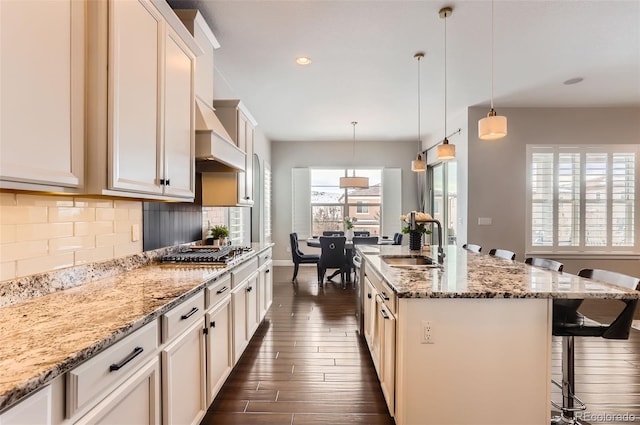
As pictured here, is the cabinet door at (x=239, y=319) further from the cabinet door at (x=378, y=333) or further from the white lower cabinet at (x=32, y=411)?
the white lower cabinet at (x=32, y=411)

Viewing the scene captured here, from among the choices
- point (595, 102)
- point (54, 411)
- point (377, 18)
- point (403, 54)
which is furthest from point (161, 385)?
point (595, 102)

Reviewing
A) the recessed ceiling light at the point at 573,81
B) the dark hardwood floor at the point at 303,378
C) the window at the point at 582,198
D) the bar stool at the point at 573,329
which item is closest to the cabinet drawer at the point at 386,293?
the dark hardwood floor at the point at 303,378

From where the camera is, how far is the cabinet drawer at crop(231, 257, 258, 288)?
246 cm

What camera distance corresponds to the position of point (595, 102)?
486 cm

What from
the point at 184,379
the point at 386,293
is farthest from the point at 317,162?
the point at 184,379

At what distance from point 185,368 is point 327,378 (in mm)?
1253

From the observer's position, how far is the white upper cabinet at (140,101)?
1406 mm

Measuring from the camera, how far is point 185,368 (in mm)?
1621

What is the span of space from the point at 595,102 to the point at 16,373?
664cm

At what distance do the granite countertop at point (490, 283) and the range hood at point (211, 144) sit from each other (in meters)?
1.44

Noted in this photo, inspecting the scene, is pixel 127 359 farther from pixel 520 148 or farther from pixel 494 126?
pixel 520 148

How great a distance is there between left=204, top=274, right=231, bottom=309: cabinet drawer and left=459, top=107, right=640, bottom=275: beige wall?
163 inches

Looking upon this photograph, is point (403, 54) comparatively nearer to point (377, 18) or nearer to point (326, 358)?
point (377, 18)

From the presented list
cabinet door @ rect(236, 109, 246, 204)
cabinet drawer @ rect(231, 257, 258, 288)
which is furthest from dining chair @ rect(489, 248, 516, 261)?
cabinet door @ rect(236, 109, 246, 204)
